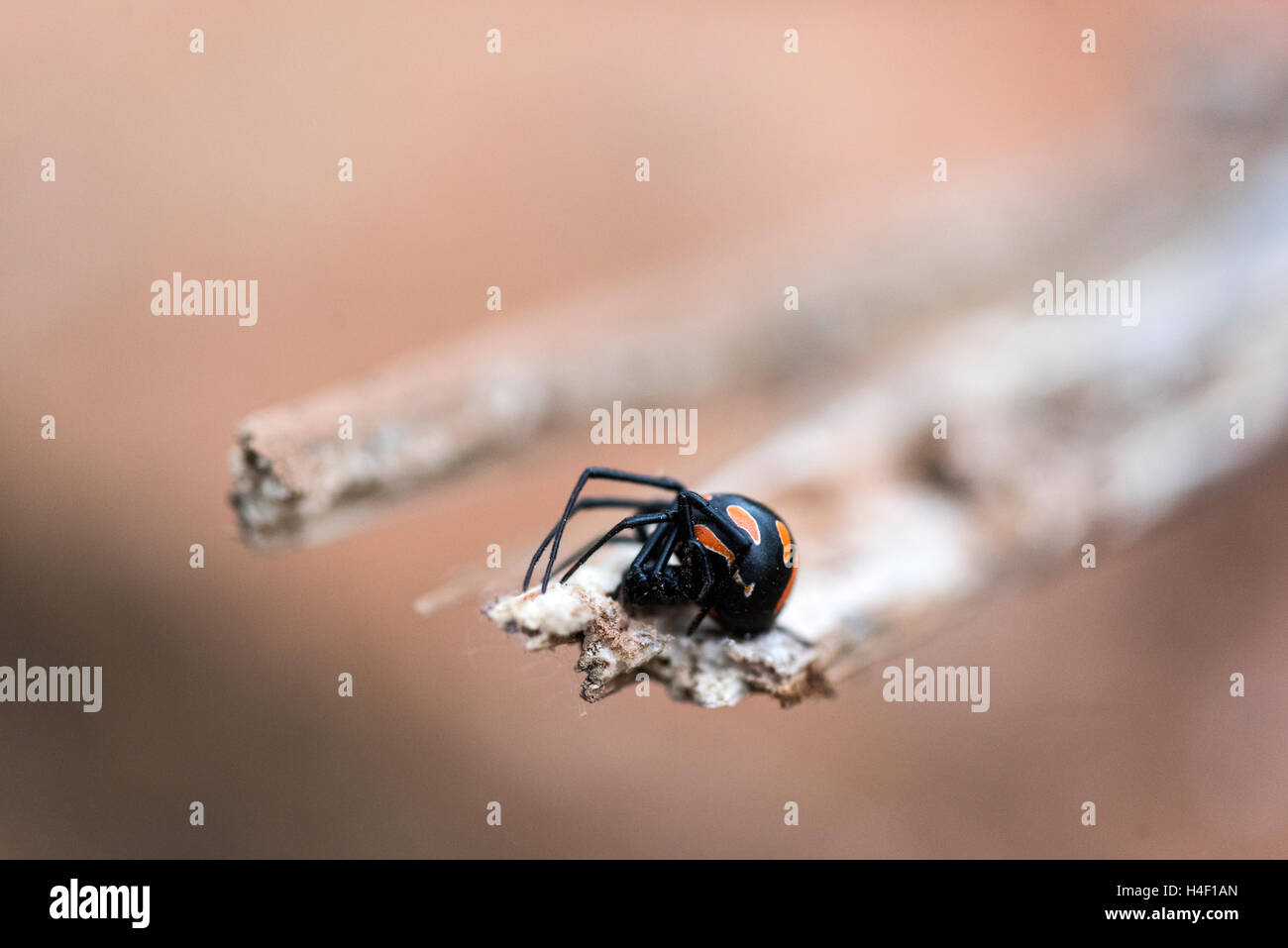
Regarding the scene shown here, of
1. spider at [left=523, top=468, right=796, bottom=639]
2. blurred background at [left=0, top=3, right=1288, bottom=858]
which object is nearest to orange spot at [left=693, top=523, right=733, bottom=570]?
spider at [left=523, top=468, right=796, bottom=639]

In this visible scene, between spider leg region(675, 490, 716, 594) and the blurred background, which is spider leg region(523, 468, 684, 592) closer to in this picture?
spider leg region(675, 490, 716, 594)

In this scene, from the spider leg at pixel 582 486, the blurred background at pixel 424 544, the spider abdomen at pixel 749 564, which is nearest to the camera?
the spider abdomen at pixel 749 564

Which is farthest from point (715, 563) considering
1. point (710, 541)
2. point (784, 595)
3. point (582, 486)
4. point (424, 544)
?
point (424, 544)

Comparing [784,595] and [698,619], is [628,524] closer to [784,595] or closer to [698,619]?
[698,619]

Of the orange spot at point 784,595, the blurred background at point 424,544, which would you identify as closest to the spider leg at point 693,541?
the orange spot at point 784,595

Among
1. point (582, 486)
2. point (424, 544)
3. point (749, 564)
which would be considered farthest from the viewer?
point (424, 544)

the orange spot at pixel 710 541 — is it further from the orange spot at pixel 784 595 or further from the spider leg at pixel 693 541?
the orange spot at pixel 784 595
